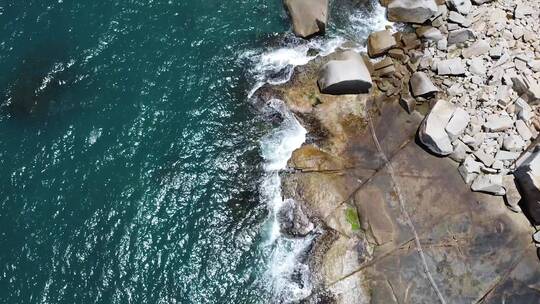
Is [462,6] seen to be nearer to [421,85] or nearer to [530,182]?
[421,85]

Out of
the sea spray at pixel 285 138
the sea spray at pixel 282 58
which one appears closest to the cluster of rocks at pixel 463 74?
the sea spray at pixel 282 58

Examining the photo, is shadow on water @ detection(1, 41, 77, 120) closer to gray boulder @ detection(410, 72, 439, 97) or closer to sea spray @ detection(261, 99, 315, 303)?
sea spray @ detection(261, 99, 315, 303)

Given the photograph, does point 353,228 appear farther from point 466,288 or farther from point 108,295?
point 108,295

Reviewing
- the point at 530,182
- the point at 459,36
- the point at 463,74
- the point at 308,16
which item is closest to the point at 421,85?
the point at 463,74

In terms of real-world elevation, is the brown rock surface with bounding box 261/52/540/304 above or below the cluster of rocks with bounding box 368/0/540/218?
below

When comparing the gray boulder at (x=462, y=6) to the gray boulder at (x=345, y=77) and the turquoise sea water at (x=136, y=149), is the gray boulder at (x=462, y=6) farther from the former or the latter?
the gray boulder at (x=345, y=77)

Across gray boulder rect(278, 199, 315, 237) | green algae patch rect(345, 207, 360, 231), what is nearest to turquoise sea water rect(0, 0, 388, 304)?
gray boulder rect(278, 199, 315, 237)
